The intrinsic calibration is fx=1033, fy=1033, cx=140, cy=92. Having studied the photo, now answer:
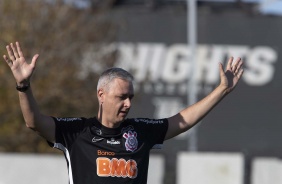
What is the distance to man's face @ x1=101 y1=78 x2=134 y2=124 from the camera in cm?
618

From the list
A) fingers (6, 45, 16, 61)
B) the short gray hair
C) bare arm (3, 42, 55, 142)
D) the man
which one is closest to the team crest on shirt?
the man

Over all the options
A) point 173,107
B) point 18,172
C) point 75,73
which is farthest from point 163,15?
point 18,172

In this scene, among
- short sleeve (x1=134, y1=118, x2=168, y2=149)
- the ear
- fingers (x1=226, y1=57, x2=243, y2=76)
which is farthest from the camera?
fingers (x1=226, y1=57, x2=243, y2=76)

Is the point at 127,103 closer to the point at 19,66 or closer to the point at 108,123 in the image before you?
the point at 108,123

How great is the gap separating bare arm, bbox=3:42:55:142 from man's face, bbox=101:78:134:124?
0.40m

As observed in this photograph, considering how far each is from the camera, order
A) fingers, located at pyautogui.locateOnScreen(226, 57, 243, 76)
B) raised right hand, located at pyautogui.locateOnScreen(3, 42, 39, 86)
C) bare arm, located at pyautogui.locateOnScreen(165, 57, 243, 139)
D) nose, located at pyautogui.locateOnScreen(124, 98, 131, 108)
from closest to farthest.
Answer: raised right hand, located at pyautogui.locateOnScreen(3, 42, 39, 86)
nose, located at pyautogui.locateOnScreen(124, 98, 131, 108)
bare arm, located at pyautogui.locateOnScreen(165, 57, 243, 139)
fingers, located at pyautogui.locateOnScreen(226, 57, 243, 76)

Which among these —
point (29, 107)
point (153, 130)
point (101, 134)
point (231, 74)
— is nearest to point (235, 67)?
point (231, 74)

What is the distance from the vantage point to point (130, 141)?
6.32 m

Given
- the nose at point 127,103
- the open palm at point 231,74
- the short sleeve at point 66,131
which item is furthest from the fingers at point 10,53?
the open palm at point 231,74

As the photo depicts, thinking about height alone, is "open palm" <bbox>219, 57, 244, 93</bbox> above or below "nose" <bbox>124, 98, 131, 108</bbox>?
above

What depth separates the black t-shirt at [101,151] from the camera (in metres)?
6.18

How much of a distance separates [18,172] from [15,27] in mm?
18944

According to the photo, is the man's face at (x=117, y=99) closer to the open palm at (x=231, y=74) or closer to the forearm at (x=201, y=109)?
the forearm at (x=201, y=109)

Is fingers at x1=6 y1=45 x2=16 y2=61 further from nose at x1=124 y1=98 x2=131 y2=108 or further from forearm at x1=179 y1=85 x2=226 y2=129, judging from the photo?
forearm at x1=179 y1=85 x2=226 y2=129
